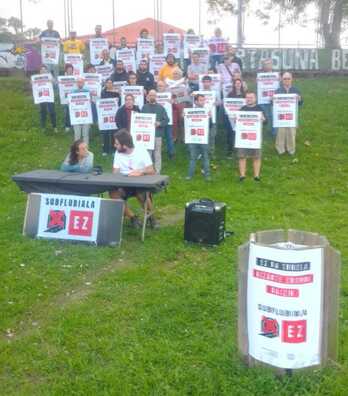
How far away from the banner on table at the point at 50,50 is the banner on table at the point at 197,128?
651cm

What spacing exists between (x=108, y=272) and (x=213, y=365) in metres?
2.80

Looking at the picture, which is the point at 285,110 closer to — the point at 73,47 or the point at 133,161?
the point at 133,161

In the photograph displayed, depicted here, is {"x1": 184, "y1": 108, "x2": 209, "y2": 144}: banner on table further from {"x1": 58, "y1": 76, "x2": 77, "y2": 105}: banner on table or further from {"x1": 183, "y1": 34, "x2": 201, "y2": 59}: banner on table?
{"x1": 183, "y1": 34, "x2": 201, "y2": 59}: banner on table

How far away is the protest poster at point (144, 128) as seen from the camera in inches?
532

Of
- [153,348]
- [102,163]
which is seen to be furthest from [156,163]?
[153,348]

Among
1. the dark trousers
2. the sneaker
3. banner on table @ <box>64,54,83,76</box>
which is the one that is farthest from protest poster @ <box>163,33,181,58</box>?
the sneaker

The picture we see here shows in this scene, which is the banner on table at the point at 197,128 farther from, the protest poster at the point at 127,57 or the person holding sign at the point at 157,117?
the protest poster at the point at 127,57

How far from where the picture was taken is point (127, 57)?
18125mm

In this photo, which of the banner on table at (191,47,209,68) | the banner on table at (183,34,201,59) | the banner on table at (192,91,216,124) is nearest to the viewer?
the banner on table at (192,91,216,124)

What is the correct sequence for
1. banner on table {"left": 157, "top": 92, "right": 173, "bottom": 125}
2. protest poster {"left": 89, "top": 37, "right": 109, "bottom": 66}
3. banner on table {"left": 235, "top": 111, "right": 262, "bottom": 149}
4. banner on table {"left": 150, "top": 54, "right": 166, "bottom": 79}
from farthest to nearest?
protest poster {"left": 89, "top": 37, "right": 109, "bottom": 66}, banner on table {"left": 150, "top": 54, "right": 166, "bottom": 79}, banner on table {"left": 157, "top": 92, "right": 173, "bottom": 125}, banner on table {"left": 235, "top": 111, "right": 262, "bottom": 149}

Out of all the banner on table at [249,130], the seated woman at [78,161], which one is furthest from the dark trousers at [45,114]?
the seated woman at [78,161]

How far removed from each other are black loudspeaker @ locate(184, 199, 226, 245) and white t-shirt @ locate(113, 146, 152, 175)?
1.13 m

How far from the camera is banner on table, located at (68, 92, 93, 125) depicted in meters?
15.1

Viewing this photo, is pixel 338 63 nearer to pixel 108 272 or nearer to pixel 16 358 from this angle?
pixel 108 272
